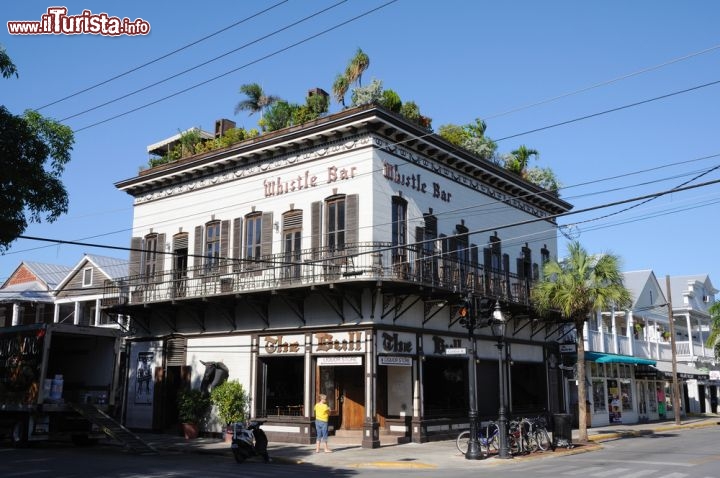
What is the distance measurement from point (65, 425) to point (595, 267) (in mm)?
18430

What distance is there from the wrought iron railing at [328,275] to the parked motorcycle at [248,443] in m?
4.69

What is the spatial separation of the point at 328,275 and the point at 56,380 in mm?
8927

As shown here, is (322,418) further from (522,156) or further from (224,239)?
(522,156)

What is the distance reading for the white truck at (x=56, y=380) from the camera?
21078mm

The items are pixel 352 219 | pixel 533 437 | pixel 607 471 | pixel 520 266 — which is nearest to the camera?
pixel 607 471

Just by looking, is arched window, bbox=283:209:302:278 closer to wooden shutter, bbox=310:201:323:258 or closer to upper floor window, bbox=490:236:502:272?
wooden shutter, bbox=310:201:323:258

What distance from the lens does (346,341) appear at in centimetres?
2280

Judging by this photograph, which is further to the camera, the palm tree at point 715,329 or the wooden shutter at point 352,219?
the palm tree at point 715,329

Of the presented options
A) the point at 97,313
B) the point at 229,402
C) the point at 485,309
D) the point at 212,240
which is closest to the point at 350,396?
the point at 229,402

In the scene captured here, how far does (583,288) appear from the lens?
24.7 metres

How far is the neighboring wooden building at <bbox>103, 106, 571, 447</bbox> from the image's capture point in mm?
23016

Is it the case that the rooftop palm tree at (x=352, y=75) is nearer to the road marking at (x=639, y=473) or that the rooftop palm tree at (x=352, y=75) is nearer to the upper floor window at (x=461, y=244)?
the upper floor window at (x=461, y=244)

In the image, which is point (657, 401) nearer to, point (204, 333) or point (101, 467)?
point (204, 333)

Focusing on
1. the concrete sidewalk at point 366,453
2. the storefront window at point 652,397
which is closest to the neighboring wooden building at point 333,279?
the concrete sidewalk at point 366,453
